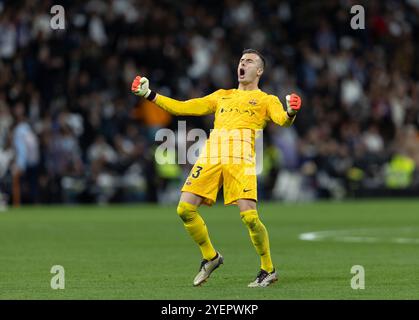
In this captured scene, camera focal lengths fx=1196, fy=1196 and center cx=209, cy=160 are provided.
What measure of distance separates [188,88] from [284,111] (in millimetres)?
19371

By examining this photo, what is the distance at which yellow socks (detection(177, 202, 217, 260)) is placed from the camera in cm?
1262

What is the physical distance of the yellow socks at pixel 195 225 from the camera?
12.6 m

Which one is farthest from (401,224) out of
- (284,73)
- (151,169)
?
(284,73)

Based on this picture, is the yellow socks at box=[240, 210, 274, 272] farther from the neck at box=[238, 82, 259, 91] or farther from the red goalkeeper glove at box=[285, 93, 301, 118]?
the neck at box=[238, 82, 259, 91]

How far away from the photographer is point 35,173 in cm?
2922

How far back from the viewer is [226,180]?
41.7ft

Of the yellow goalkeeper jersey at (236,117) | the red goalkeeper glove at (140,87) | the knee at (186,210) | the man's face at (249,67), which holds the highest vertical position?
the man's face at (249,67)

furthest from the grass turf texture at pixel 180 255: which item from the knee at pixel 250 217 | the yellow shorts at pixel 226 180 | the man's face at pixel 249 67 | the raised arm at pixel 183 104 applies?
the man's face at pixel 249 67

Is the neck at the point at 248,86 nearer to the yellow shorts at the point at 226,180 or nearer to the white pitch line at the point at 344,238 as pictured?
the yellow shorts at the point at 226,180

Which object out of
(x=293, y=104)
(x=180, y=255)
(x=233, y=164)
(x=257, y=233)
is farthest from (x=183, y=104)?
(x=180, y=255)

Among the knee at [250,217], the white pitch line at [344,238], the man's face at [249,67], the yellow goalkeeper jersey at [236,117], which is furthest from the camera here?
the white pitch line at [344,238]

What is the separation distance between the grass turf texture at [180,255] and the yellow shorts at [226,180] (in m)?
0.96
